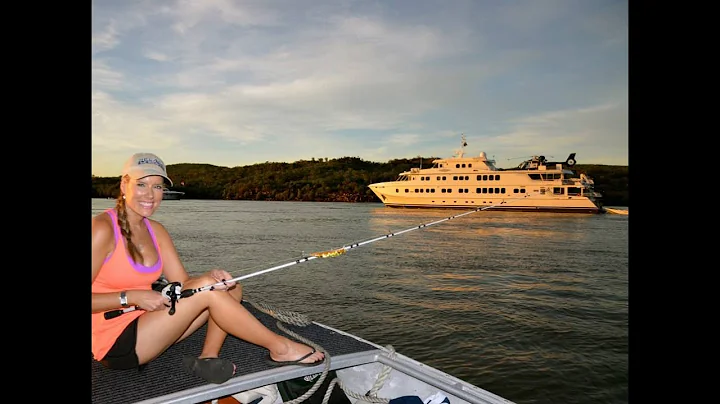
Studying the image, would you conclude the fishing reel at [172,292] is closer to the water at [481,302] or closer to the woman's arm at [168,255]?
the woman's arm at [168,255]

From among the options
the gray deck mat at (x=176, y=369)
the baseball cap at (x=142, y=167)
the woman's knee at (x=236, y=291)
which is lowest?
the gray deck mat at (x=176, y=369)

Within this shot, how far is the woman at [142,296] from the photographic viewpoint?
2393 mm

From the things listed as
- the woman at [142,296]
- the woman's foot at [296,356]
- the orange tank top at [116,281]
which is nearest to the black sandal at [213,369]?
the woman at [142,296]

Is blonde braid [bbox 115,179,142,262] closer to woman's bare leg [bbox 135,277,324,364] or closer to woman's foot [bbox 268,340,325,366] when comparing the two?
woman's bare leg [bbox 135,277,324,364]

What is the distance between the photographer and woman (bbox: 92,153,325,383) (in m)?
2.39

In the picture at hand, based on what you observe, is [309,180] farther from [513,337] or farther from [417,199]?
[513,337]

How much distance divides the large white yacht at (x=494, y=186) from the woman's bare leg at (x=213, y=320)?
140 feet

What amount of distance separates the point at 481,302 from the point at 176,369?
8.99 meters

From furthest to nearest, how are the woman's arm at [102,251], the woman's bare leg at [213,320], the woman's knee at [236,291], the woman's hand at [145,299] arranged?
1. the woman's knee at [236,291]
2. the woman's bare leg at [213,320]
3. the woman's hand at [145,299]
4. the woman's arm at [102,251]

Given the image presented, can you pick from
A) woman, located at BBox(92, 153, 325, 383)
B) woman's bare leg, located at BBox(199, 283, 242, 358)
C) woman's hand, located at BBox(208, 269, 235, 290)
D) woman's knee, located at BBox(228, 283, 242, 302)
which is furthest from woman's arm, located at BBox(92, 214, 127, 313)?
woman's knee, located at BBox(228, 283, 242, 302)
